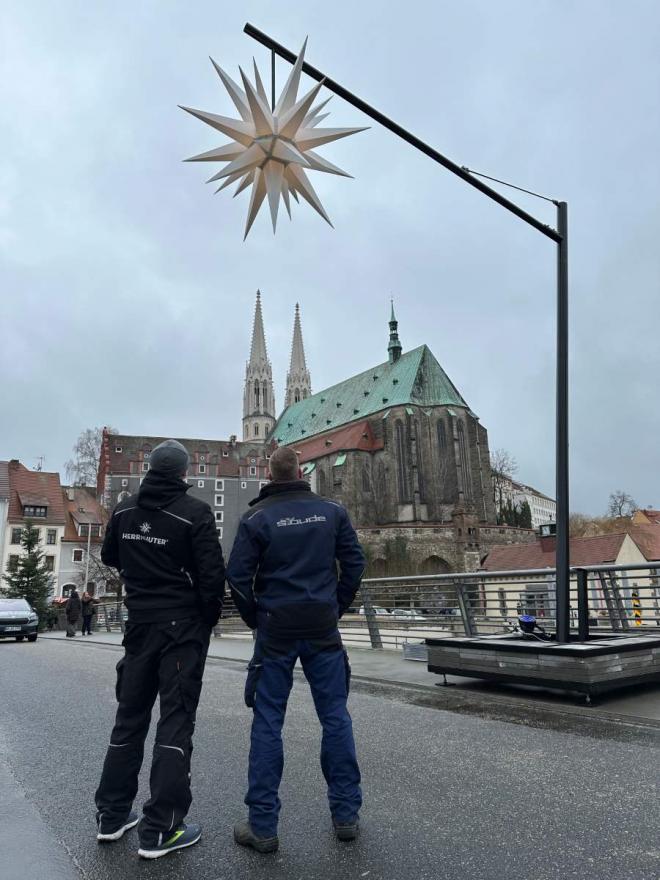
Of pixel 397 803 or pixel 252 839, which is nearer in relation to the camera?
pixel 252 839

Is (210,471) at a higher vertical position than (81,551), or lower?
higher

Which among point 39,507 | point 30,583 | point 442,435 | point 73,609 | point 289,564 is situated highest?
point 442,435

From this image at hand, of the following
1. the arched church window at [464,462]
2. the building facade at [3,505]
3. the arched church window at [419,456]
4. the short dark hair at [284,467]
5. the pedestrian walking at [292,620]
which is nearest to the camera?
the pedestrian walking at [292,620]

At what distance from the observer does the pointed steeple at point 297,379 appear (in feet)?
424

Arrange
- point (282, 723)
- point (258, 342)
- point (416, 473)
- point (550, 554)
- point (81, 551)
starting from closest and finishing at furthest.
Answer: point (282, 723)
point (550, 554)
point (81, 551)
point (416, 473)
point (258, 342)

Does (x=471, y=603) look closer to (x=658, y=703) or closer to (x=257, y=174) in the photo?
(x=658, y=703)

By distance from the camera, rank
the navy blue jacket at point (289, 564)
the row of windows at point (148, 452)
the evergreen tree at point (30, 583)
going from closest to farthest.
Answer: the navy blue jacket at point (289, 564) < the evergreen tree at point (30, 583) < the row of windows at point (148, 452)

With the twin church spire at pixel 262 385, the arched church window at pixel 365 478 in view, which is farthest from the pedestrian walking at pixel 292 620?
the twin church spire at pixel 262 385

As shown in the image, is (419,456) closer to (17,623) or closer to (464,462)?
(464,462)

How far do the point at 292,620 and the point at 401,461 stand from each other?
256ft

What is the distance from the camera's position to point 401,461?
266ft

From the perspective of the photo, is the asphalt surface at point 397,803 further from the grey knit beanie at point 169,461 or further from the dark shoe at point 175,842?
the grey knit beanie at point 169,461

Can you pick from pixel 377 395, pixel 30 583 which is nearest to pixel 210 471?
pixel 377 395

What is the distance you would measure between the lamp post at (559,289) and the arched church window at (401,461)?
71.8 m
